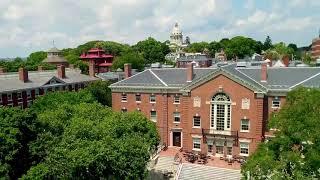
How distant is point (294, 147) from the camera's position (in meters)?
26.3

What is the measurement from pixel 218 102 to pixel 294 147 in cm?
1753

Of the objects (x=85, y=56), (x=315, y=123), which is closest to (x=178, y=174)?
(x=315, y=123)

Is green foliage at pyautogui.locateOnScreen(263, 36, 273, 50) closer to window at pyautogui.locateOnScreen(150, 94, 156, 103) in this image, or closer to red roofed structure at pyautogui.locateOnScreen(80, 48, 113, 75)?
red roofed structure at pyautogui.locateOnScreen(80, 48, 113, 75)

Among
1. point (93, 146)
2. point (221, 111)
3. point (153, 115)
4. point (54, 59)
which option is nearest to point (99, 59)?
point (54, 59)

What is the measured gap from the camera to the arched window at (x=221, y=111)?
141 feet

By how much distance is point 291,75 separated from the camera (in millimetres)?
42656

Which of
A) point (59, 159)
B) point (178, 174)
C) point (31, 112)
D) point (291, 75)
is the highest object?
point (291, 75)

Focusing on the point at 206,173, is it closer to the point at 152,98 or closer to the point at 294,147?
the point at 152,98

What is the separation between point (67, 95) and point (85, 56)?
66952 millimetres

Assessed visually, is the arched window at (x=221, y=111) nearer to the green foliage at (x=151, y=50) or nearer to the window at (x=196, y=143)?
the window at (x=196, y=143)

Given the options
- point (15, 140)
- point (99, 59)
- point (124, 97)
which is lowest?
point (15, 140)

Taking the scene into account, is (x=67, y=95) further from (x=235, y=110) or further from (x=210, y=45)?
(x=210, y=45)

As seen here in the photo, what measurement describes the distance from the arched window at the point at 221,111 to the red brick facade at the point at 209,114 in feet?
1.12

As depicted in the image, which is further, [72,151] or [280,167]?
[72,151]
